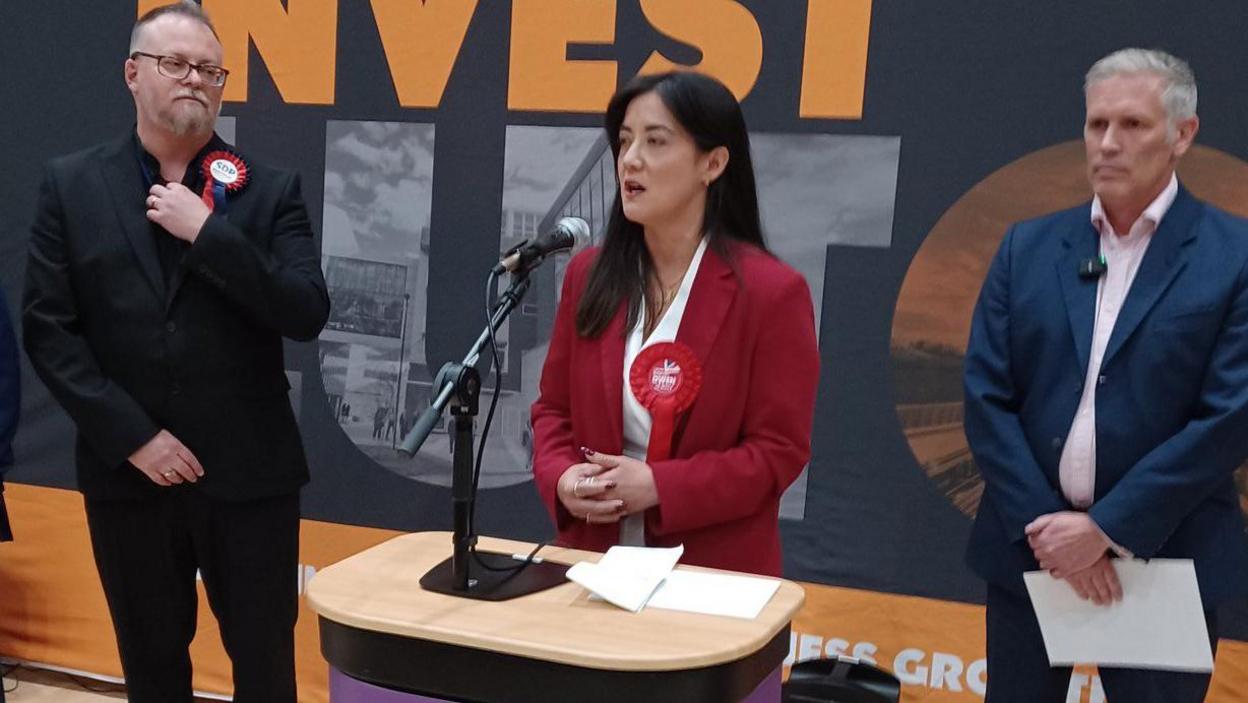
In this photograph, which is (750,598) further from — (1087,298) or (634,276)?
(1087,298)

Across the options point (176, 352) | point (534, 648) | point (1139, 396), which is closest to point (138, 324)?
point (176, 352)

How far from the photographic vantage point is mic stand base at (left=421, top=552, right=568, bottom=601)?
1.52 meters

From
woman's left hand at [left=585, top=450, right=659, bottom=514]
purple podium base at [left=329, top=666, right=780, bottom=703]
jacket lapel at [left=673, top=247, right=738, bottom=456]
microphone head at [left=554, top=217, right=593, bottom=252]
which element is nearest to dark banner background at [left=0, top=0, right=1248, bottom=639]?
jacket lapel at [left=673, top=247, right=738, bottom=456]

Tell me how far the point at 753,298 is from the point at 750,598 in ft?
2.04

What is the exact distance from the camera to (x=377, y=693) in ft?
4.71

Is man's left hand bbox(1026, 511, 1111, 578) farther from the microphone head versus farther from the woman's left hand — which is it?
the microphone head

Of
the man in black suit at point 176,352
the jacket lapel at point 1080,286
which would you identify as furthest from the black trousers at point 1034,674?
the man in black suit at point 176,352

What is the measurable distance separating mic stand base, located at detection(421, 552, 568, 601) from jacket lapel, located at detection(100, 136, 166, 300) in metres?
1.17

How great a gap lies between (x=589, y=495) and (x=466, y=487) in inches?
13.1

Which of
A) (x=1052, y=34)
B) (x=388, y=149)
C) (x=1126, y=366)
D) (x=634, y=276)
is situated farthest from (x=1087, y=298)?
(x=388, y=149)

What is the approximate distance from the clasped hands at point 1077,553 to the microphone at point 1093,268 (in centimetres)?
47

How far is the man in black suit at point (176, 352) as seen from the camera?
233 cm

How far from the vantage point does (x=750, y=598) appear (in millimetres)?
1531

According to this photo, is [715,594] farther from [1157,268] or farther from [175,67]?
[175,67]
